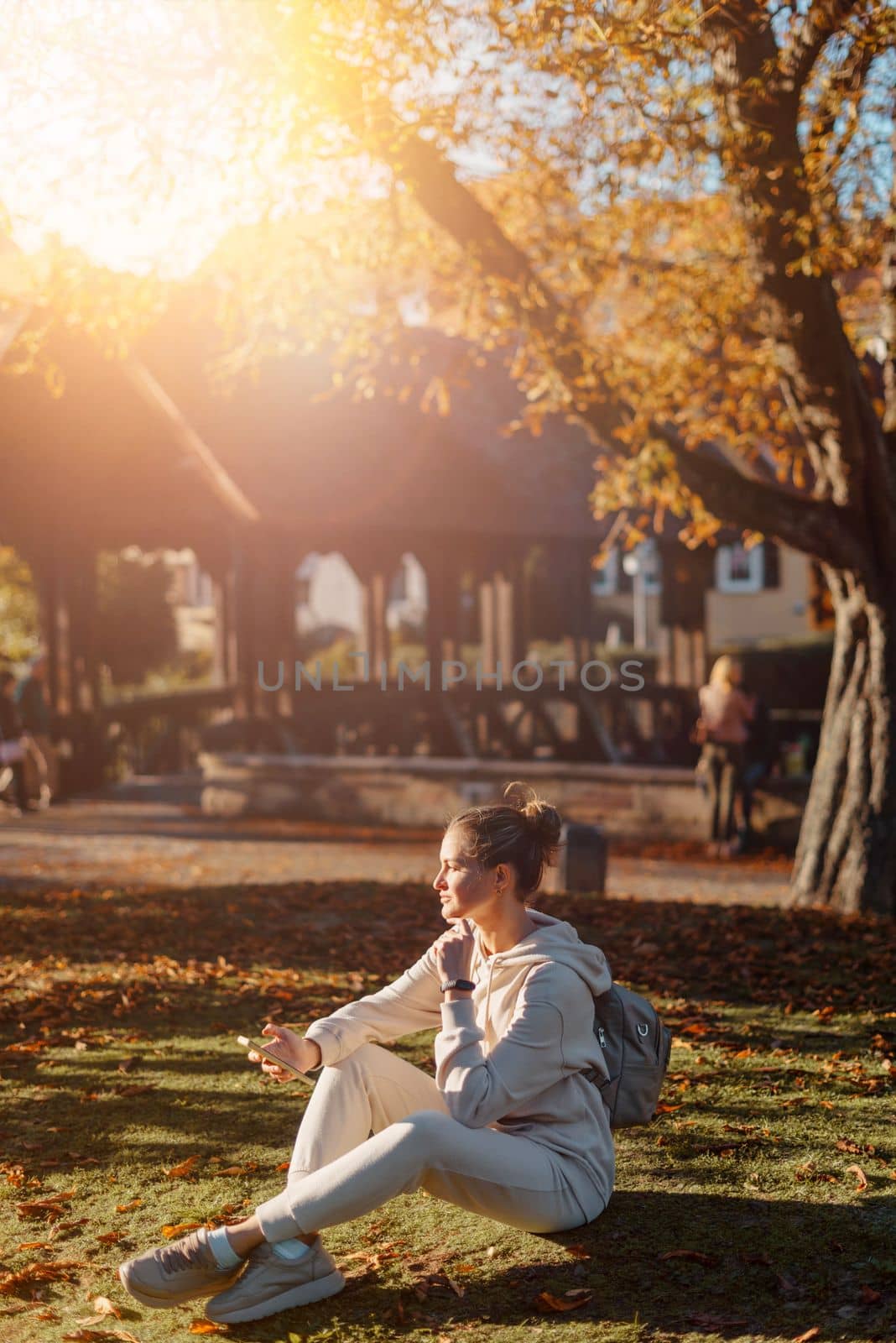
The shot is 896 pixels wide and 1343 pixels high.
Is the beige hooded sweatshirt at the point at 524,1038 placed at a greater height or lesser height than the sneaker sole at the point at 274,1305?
greater

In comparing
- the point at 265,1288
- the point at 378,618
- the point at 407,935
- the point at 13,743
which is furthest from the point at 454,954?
the point at 378,618

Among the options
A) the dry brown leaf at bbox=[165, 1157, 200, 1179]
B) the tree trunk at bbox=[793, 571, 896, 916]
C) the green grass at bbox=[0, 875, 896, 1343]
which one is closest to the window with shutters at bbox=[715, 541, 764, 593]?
the tree trunk at bbox=[793, 571, 896, 916]

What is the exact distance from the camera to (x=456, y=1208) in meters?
4.60

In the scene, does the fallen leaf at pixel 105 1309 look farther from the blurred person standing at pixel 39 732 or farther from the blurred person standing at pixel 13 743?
the blurred person standing at pixel 39 732

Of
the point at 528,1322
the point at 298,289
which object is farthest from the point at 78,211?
the point at 528,1322

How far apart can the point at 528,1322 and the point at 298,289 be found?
10.8 m

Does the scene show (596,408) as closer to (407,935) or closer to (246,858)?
(407,935)

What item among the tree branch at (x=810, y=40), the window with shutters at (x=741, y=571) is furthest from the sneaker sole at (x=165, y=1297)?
the window with shutters at (x=741, y=571)

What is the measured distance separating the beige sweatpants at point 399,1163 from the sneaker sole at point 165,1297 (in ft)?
0.67

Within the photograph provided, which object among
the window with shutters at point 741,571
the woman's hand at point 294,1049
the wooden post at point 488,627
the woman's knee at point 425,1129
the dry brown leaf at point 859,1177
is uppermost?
the window with shutters at point 741,571

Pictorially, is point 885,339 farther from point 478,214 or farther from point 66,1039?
point 66,1039

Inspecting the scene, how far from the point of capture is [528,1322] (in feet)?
12.3

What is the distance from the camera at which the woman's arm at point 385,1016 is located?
407 cm

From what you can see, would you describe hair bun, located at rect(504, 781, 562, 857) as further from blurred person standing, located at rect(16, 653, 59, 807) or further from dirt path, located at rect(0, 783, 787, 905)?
blurred person standing, located at rect(16, 653, 59, 807)
